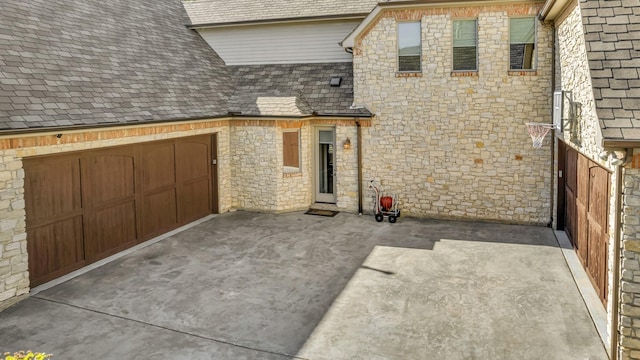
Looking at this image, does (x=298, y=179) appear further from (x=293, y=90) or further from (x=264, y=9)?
(x=264, y=9)

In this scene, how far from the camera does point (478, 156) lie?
13141 millimetres

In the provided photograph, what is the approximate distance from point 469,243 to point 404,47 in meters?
5.66

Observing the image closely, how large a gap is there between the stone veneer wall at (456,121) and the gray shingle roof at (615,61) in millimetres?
5587

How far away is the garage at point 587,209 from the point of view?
7.57 meters

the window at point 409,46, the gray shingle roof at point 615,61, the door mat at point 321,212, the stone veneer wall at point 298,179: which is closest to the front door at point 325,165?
the stone veneer wall at point 298,179

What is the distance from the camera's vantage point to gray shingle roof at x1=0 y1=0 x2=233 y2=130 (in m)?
9.24

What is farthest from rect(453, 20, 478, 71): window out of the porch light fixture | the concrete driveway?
the concrete driveway

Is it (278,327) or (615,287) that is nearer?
(615,287)

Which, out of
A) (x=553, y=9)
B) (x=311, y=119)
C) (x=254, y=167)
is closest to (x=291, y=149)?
(x=311, y=119)

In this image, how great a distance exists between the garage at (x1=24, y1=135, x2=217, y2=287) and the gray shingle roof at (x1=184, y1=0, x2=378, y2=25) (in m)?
5.16

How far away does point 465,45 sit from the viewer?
1305 cm

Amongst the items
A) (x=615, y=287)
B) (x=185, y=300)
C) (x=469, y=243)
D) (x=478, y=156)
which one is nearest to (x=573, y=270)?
(x=469, y=243)

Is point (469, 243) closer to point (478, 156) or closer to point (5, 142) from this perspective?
point (478, 156)

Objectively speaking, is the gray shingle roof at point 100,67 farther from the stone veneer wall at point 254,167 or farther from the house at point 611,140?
the house at point 611,140
